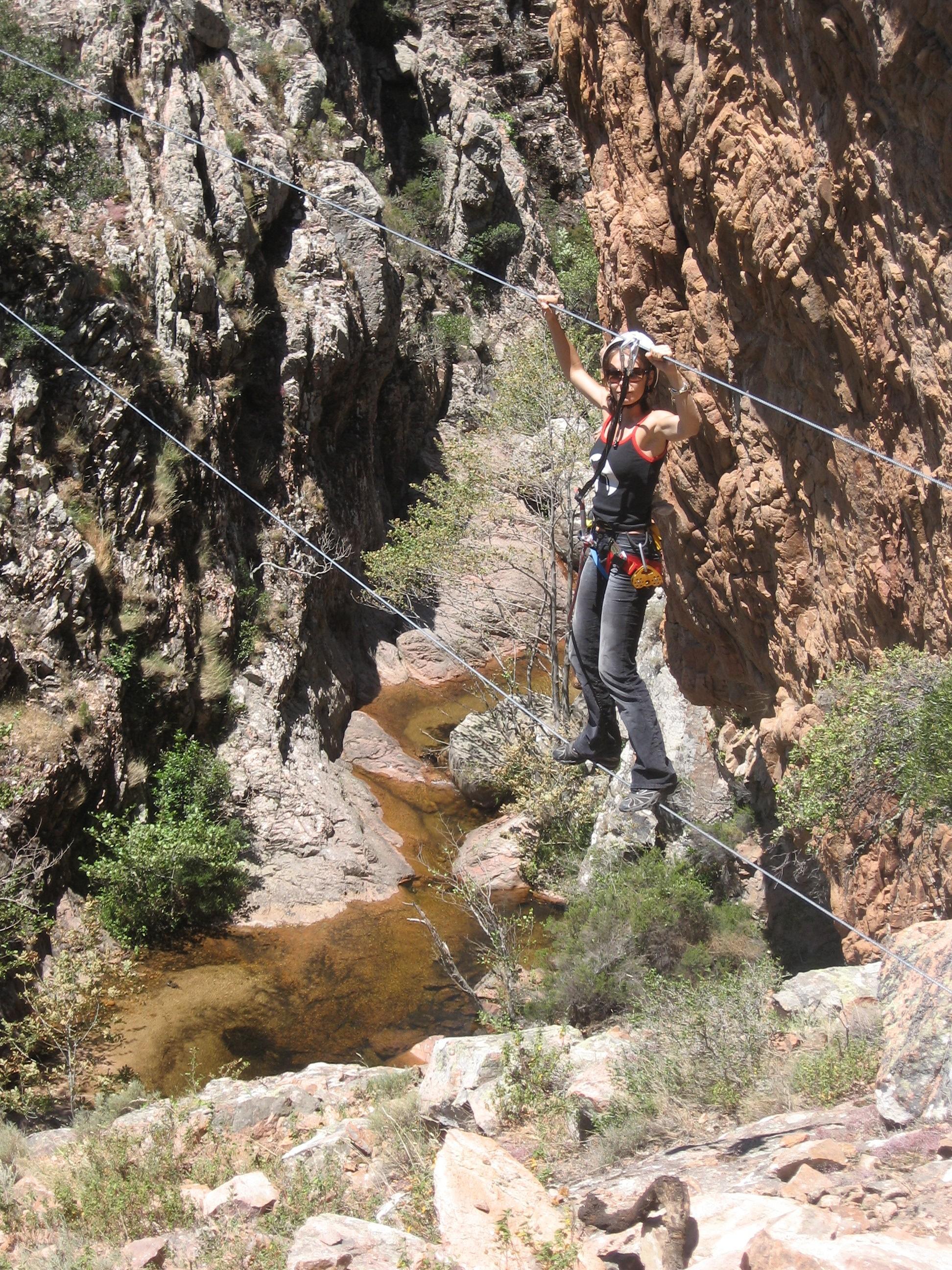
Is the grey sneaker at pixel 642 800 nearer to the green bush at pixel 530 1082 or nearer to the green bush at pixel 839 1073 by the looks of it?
the green bush at pixel 839 1073

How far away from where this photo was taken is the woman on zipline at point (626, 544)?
214 inches

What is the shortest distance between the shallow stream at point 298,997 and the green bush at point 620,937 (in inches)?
108

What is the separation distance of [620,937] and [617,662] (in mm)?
6843

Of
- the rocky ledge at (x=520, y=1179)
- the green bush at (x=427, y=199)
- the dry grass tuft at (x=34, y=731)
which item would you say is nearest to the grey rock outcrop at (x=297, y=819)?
the dry grass tuft at (x=34, y=731)

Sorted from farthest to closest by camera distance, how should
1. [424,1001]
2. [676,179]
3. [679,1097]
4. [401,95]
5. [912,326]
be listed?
[401,95], [424,1001], [676,179], [679,1097], [912,326]

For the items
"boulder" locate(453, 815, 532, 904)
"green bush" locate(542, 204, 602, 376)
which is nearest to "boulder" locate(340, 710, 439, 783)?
"boulder" locate(453, 815, 532, 904)

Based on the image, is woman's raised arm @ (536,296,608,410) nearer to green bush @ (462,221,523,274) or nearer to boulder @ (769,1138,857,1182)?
boulder @ (769,1138,857,1182)

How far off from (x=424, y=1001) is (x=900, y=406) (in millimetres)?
11429

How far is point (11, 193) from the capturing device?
16312 mm

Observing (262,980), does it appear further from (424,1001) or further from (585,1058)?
(585,1058)

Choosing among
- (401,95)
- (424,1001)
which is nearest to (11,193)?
(424,1001)

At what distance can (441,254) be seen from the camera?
579 cm

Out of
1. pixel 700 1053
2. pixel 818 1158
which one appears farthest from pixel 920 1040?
pixel 700 1053

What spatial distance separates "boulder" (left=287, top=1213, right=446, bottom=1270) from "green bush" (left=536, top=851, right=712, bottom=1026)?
5798 millimetres
